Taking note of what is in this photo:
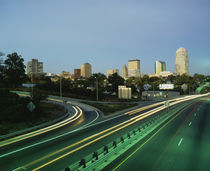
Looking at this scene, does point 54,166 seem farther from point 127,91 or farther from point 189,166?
point 127,91

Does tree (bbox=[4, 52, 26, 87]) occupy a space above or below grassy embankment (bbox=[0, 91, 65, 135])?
above

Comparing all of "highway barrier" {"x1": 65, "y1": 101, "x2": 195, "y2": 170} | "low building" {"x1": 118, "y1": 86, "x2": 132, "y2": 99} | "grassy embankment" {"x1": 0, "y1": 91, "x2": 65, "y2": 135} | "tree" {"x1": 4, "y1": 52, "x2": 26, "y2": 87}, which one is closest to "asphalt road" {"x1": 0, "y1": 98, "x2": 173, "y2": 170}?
"highway barrier" {"x1": 65, "y1": 101, "x2": 195, "y2": 170}

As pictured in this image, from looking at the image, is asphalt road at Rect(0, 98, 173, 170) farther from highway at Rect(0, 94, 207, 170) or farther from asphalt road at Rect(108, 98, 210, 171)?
asphalt road at Rect(108, 98, 210, 171)

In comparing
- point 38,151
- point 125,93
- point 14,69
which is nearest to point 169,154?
point 38,151

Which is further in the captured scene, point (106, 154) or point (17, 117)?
point (17, 117)

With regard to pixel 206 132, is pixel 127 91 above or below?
above

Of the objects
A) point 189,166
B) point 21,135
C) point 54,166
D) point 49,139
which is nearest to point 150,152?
point 189,166

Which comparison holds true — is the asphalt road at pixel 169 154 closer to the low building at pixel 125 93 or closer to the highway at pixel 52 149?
the highway at pixel 52 149

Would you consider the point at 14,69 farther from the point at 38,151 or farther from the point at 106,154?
the point at 106,154

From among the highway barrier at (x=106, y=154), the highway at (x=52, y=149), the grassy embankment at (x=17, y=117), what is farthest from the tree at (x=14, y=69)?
the highway barrier at (x=106, y=154)

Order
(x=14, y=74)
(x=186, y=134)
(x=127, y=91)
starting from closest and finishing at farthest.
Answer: (x=186, y=134) → (x=127, y=91) → (x=14, y=74)

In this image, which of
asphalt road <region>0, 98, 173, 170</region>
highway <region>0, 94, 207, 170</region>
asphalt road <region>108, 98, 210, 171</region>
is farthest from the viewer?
asphalt road <region>0, 98, 173, 170</region>

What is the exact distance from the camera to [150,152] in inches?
647

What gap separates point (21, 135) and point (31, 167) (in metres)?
11.3
